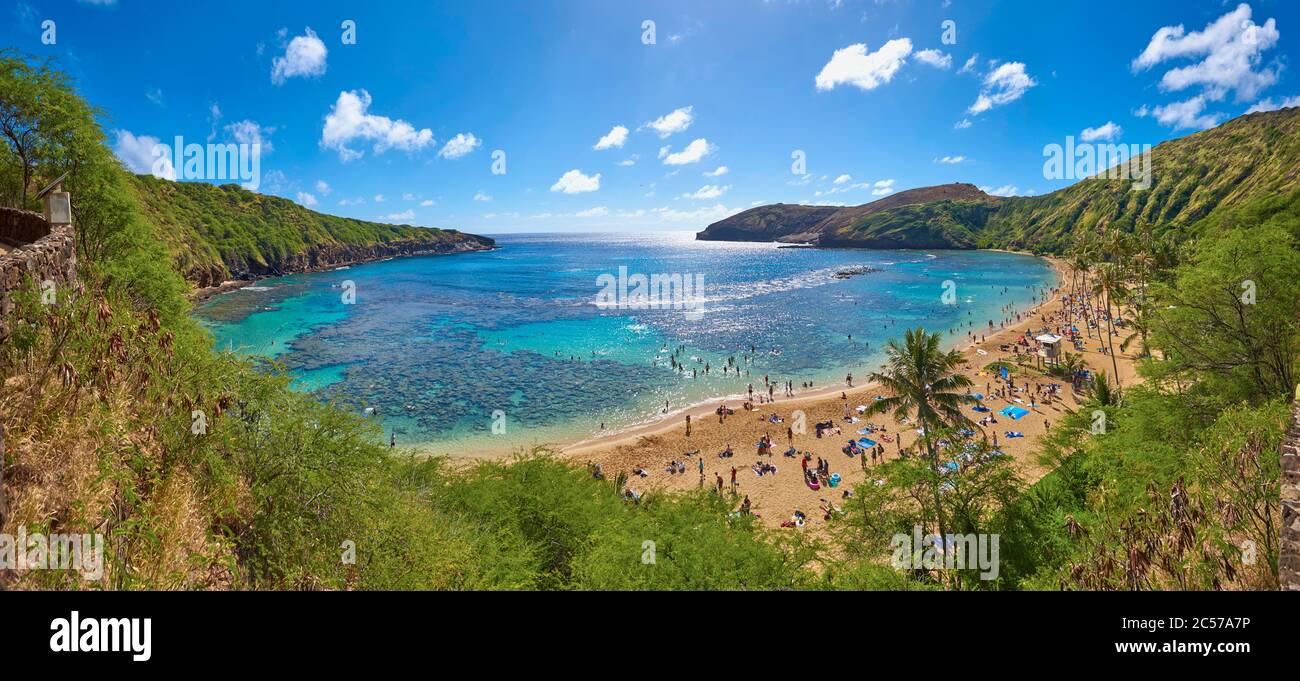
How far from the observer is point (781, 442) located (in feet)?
126

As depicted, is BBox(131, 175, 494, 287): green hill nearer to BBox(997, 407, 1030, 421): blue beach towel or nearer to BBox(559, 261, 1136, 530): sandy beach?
BBox(559, 261, 1136, 530): sandy beach

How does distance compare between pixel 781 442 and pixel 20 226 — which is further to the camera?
pixel 781 442

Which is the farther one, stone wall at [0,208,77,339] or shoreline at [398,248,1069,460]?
shoreline at [398,248,1069,460]

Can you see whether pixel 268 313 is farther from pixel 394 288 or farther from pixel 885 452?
pixel 885 452

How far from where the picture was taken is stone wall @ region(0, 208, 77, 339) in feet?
27.0

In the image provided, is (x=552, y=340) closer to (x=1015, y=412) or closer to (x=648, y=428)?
(x=648, y=428)

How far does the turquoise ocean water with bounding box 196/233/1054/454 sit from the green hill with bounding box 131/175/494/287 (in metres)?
8.96

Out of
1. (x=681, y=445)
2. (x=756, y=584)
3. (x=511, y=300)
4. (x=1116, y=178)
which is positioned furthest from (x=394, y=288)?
(x=1116, y=178)

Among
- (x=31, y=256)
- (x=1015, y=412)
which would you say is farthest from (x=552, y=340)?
(x=31, y=256)

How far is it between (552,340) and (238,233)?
113 metres

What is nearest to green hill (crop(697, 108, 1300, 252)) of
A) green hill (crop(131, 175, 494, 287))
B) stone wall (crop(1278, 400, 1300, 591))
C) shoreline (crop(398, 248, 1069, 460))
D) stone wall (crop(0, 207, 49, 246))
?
shoreline (crop(398, 248, 1069, 460))

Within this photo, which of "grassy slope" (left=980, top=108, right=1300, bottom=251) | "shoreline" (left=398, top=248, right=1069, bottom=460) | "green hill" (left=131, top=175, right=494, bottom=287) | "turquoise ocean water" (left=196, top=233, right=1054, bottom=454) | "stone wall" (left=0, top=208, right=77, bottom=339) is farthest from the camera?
"grassy slope" (left=980, top=108, right=1300, bottom=251)

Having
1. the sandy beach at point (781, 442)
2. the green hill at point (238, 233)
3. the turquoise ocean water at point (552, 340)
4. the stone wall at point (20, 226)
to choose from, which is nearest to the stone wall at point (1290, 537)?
the sandy beach at point (781, 442)
